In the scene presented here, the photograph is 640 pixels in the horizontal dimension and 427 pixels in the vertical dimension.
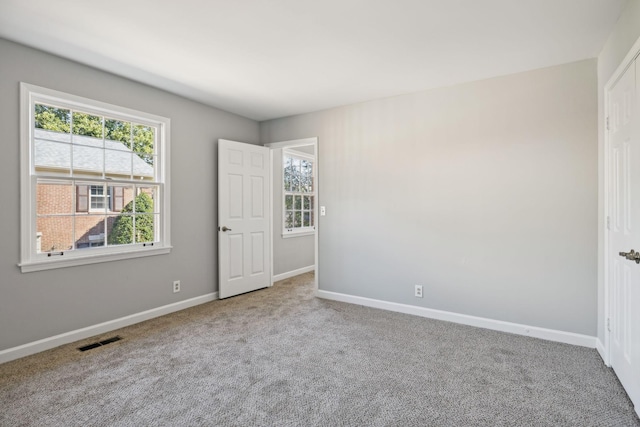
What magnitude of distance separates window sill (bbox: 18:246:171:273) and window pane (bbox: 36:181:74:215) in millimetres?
418

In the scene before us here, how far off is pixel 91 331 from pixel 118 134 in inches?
76.1

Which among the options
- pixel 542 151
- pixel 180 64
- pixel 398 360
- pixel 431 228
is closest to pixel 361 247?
pixel 431 228

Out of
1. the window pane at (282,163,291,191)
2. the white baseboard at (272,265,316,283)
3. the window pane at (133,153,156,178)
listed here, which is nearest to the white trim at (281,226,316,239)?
the white baseboard at (272,265,316,283)

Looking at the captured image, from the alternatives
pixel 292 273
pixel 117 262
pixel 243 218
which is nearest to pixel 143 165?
pixel 117 262

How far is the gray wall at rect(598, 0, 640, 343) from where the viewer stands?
2.01 metres

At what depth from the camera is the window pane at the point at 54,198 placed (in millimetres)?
2814

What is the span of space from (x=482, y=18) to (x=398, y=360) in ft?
8.41

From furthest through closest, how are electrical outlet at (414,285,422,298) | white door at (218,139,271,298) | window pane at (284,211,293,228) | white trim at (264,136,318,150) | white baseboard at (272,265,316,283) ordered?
window pane at (284,211,293,228) → white baseboard at (272,265,316,283) → white trim at (264,136,318,150) → white door at (218,139,271,298) → electrical outlet at (414,285,422,298)

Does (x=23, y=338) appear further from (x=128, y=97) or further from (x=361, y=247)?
(x=361, y=247)

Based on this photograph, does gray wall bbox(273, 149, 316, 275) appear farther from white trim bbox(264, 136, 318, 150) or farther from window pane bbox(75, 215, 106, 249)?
window pane bbox(75, 215, 106, 249)

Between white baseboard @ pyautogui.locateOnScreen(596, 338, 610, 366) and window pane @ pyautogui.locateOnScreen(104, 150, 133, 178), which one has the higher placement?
window pane @ pyautogui.locateOnScreen(104, 150, 133, 178)

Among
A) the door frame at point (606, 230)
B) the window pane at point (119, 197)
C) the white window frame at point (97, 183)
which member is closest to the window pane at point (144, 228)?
the white window frame at point (97, 183)

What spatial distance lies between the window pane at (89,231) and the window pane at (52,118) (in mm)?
809

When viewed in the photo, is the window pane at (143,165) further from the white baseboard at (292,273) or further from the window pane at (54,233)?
the white baseboard at (292,273)
